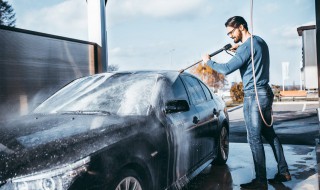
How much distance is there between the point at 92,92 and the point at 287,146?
4644 mm

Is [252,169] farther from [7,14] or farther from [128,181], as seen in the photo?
[7,14]

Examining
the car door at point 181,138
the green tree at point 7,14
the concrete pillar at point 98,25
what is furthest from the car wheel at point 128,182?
the green tree at point 7,14

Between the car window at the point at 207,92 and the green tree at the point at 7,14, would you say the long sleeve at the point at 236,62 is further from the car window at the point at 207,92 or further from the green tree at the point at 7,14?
the green tree at the point at 7,14

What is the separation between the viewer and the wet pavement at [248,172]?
13.2 feet

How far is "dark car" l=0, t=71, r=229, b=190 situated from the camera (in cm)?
200

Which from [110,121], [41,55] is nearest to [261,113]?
[110,121]

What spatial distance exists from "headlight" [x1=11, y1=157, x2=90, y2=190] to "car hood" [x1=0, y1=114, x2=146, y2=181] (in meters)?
0.04

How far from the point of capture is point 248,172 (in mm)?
4633

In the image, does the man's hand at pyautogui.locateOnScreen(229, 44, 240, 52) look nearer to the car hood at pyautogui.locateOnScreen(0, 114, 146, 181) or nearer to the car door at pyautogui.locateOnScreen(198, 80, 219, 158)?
the car door at pyautogui.locateOnScreen(198, 80, 219, 158)

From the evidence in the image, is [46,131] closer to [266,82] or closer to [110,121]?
[110,121]

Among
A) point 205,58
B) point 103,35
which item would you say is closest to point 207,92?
point 205,58

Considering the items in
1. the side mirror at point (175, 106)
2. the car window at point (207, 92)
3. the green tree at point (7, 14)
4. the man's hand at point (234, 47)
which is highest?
the green tree at point (7, 14)

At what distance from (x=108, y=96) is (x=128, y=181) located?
112 centimetres

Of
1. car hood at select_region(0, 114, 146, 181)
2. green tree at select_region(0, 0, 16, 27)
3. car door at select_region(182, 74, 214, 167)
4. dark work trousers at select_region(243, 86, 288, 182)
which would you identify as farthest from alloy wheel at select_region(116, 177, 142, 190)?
green tree at select_region(0, 0, 16, 27)
